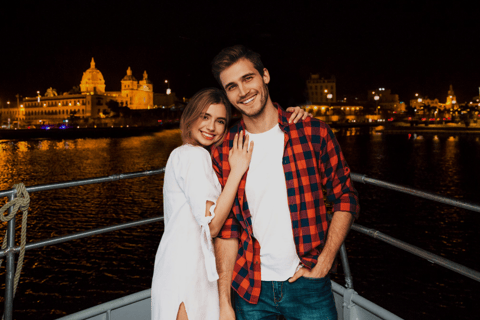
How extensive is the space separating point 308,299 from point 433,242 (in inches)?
466

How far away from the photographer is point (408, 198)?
1772 centimetres

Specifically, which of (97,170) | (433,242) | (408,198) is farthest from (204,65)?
(97,170)

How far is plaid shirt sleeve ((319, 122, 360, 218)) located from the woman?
0.46m

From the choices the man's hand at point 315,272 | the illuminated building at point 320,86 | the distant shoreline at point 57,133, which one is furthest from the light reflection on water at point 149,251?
the illuminated building at point 320,86

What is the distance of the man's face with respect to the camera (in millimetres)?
2139

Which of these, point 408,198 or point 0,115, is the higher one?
point 0,115

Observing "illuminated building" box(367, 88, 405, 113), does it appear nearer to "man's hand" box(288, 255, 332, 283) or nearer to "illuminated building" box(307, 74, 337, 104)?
"illuminated building" box(307, 74, 337, 104)

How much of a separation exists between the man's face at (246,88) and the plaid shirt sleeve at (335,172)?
406 mm

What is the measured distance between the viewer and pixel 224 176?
7.06 feet

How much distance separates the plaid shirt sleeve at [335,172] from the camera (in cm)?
205

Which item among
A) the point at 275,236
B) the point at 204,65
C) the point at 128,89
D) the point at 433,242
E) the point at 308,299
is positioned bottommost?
the point at 433,242

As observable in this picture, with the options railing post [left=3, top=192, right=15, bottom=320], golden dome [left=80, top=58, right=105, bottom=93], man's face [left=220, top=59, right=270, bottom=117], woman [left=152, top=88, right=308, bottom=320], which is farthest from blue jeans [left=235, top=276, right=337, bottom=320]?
golden dome [left=80, top=58, right=105, bottom=93]

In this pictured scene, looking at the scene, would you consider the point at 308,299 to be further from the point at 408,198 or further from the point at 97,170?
the point at 97,170

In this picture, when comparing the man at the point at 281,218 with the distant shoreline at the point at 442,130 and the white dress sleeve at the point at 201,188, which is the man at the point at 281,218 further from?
the distant shoreline at the point at 442,130
